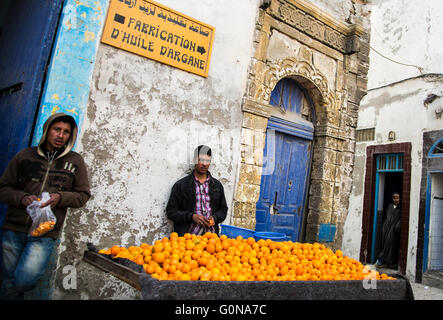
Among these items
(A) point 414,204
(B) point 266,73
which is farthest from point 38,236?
(A) point 414,204

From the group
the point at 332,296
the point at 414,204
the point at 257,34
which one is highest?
the point at 257,34

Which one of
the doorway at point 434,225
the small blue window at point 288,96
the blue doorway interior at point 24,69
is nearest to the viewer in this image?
the blue doorway interior at point 24,69

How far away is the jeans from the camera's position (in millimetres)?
2184

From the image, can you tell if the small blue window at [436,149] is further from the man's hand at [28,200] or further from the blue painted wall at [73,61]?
the man's hand at [28,200]

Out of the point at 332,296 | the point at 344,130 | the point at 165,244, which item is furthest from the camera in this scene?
the point at 344,130

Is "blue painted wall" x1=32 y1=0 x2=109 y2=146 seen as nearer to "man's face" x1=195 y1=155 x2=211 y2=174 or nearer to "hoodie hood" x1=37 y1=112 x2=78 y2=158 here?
"hoodie hood" x1=37 y1=112 x2=78 y2=158

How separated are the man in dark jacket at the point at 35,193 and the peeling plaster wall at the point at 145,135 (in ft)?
2.54

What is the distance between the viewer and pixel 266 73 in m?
4.71

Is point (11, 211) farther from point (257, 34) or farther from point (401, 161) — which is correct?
point (401, 161)

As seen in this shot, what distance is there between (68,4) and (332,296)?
11.5 feet

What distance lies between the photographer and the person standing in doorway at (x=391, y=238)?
28.3 feet

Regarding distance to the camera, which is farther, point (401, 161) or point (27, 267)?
point (401, 161)

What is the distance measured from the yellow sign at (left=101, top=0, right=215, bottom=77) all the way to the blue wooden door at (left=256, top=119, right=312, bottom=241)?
1.76m

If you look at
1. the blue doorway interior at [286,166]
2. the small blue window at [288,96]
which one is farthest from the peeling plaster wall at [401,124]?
the small blue window at [288,96]
